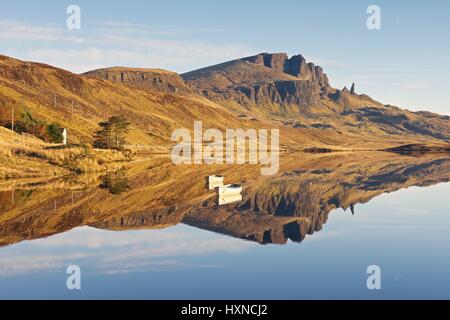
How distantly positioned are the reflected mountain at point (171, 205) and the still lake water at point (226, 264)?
1.78m

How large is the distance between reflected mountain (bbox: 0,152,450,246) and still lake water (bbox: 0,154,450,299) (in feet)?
5.85

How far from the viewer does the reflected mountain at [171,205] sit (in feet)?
106

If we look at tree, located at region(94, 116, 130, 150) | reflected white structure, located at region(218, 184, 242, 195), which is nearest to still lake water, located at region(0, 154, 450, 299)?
→ reflected white structure, located at region(218, 184, 242, 195)

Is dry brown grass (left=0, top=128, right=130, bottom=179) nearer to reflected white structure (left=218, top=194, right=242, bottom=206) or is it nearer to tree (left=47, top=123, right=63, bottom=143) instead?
tree (left=47, top=123, right=63, bottom=143)

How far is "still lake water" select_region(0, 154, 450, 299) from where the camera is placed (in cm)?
1858

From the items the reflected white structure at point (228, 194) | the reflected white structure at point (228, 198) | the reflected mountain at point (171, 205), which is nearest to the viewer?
the reflected mountain at point (171, 205)

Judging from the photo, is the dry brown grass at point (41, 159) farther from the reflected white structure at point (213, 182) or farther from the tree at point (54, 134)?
the reflected white structure at point (213, 182)

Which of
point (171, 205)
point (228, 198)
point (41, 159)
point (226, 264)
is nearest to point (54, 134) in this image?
point (41, 159)

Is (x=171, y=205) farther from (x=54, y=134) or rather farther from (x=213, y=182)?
(x=54, y=134)

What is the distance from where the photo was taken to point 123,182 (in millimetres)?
58094

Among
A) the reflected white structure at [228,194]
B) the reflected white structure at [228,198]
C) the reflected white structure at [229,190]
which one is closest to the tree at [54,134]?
the reflected white structure at [229,190]

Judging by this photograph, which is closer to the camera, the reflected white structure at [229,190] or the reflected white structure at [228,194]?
the reflected white structure at [228,194]
